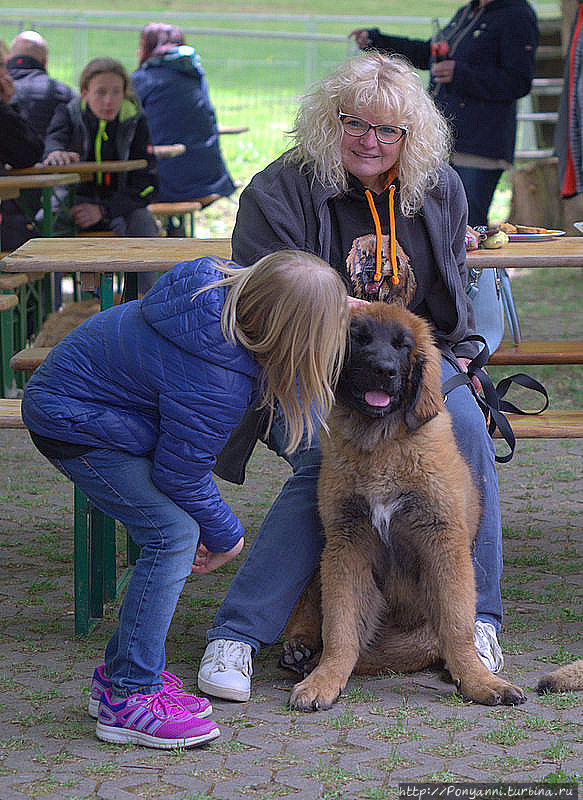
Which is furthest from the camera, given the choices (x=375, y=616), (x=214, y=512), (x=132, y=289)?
(x=132, y=289)

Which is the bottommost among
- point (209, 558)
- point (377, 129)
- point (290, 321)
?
point (209, 558)

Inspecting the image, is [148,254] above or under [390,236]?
under

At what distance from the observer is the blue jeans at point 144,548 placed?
2914 millimetres

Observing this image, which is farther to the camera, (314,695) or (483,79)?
(483,79)

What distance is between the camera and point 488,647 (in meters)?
3.40

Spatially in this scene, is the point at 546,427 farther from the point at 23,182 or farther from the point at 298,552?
the point at 23,182

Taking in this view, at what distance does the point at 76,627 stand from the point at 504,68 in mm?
4941

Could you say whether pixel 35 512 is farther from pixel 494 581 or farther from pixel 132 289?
pixel 494 581

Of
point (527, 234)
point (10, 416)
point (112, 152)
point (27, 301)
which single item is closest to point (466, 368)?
point (527, 234)

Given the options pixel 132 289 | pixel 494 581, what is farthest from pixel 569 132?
pixel 494 581

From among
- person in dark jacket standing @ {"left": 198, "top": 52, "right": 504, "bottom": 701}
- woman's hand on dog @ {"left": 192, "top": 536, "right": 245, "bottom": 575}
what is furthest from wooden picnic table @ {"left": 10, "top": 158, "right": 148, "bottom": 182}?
woman's hand on dog @ {"left": 192, "top": 536, "right": 245, "bottom": 575}

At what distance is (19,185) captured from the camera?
640cm

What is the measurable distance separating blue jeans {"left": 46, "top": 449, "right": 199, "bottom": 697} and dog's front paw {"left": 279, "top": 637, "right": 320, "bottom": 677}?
22.5 inches

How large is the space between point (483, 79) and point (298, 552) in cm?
457
